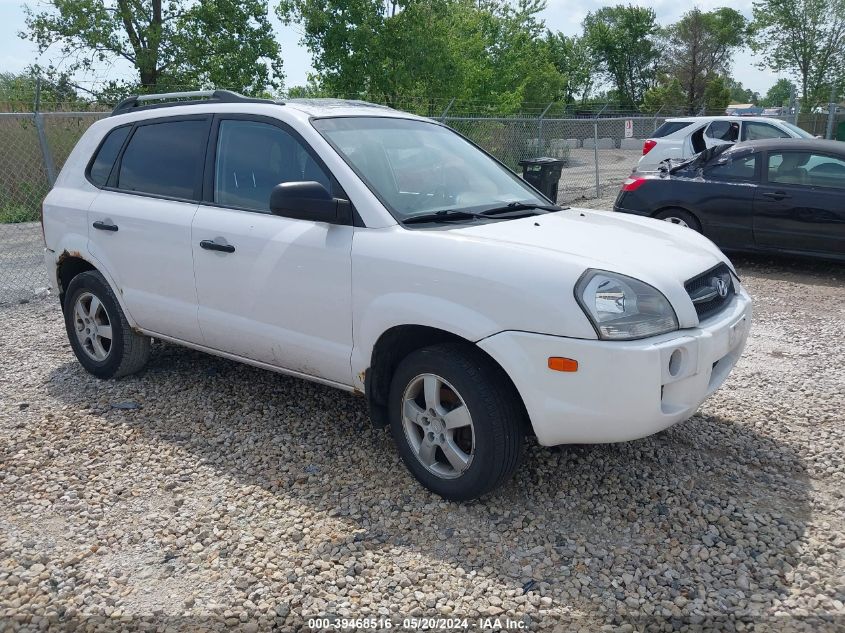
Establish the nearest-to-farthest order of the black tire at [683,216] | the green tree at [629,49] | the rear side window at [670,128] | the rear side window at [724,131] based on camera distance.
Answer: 1. the black tire at [683,216]
2. the rear side window at [724,131]
3. the rear side window at [670,128]
4. the green tree at [629,49]

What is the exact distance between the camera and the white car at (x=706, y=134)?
558 inches

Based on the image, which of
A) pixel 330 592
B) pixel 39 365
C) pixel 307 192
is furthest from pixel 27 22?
pixel 330 592

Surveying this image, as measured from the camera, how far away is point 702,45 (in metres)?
65.8

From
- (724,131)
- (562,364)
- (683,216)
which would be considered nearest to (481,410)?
(562,364)

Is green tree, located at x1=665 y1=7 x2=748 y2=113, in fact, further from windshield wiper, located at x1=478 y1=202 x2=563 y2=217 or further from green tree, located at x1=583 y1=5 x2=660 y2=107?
windshield wiper, located at x1=478 y1=202 x2=563 y2=217

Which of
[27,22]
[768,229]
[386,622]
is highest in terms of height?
[27,22]

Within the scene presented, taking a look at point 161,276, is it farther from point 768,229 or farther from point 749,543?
point 768,229

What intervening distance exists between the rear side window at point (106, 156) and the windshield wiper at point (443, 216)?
8.11ft

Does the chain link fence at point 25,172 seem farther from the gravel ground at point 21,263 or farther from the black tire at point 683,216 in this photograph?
the black tire at point 683,216

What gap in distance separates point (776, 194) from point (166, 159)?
6585 millimetres

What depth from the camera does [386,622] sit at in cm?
277

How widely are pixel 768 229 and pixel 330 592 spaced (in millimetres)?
7105

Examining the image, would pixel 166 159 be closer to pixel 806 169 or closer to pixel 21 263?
pixel 21 263

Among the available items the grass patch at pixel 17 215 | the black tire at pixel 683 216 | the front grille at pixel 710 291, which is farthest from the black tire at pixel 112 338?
the grass patch at pixel 17 215
